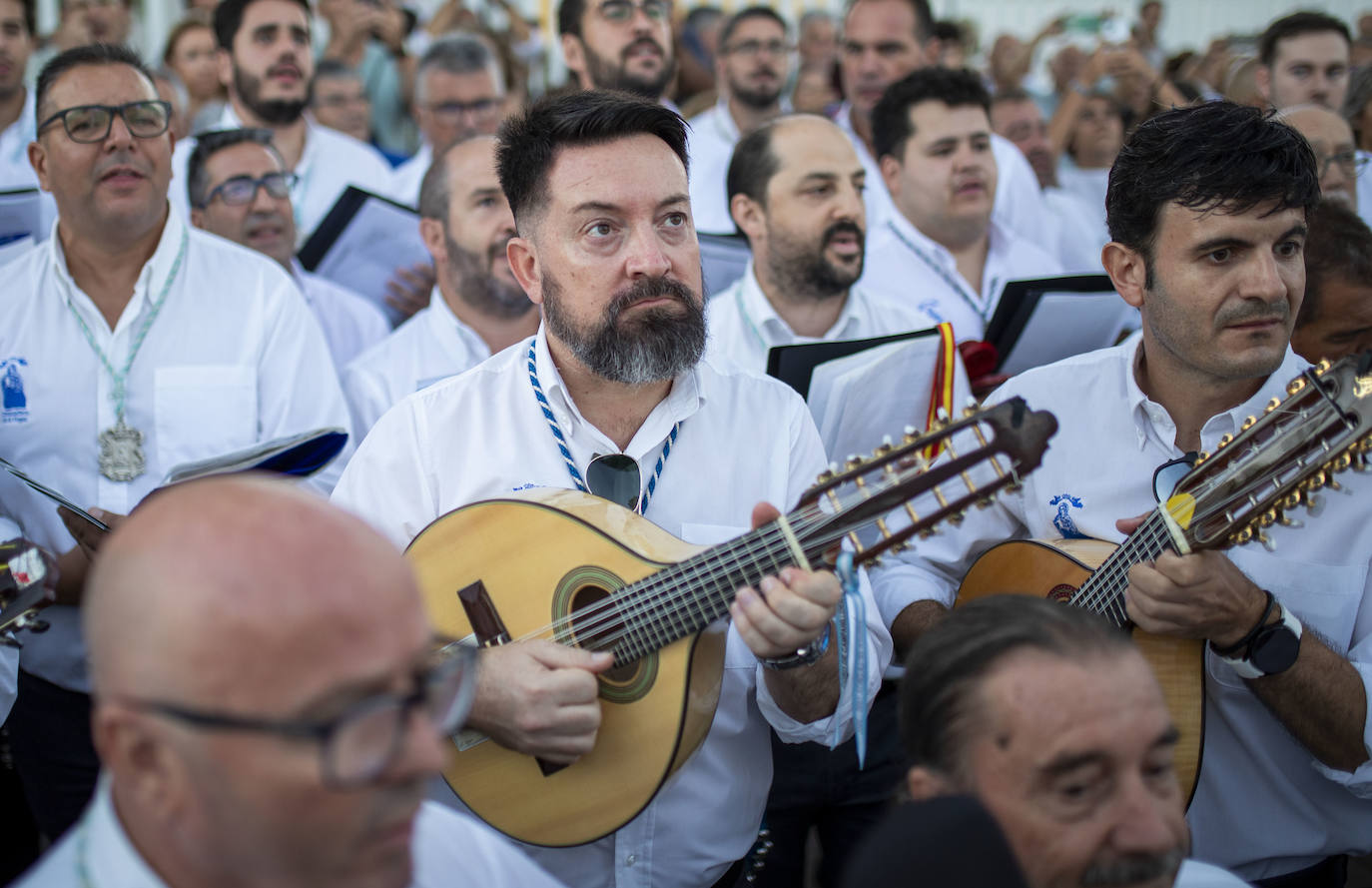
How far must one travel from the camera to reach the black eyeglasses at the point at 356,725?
1.35 m

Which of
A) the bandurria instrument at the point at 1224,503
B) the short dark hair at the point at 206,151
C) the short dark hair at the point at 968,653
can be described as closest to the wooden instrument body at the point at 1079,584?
the bandurria instrument at the point at 1224,503

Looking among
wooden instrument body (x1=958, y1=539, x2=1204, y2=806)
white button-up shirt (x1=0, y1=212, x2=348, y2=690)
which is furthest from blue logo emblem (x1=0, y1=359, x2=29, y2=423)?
wooden instrument body (x1=958, y1=539, x2=1204, y2=806)

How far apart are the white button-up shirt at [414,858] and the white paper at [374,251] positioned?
366 centimetres

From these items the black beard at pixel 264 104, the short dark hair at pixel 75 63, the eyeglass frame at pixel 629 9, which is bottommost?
the short dark hair at pixel 75 63

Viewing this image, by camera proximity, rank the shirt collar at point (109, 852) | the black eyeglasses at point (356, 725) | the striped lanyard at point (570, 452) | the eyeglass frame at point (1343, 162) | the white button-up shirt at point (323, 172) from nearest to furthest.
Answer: the black eyeglasses at point (356, 725) < the shirt collar at point (109, 852) < the striped lanyard at point (570, 452) < the eyeglass frame at point (1343, 162) < the white button-up shirt at point (323, 172)

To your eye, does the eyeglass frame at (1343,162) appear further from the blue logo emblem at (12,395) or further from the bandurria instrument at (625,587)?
the blue logo emblem at (12,395)

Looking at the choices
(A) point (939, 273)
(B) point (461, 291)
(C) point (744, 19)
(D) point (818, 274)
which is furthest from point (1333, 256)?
(C) point (744, 19)

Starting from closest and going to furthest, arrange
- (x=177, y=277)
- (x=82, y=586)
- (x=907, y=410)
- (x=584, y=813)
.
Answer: (x=584, y=813) → (x=82, y=586) → (x=907, y=410) → (x=177, y=277)

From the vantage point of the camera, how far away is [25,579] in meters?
2.42

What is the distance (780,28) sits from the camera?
714cm

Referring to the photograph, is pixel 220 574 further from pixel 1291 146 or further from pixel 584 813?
pixel 1291 146

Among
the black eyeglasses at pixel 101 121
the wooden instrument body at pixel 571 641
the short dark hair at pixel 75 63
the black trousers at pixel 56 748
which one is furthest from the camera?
the short dark hair at pixel 75 63

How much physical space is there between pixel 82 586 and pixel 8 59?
359 centimetres

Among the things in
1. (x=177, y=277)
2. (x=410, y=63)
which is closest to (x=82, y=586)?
(x=177, y=277)
